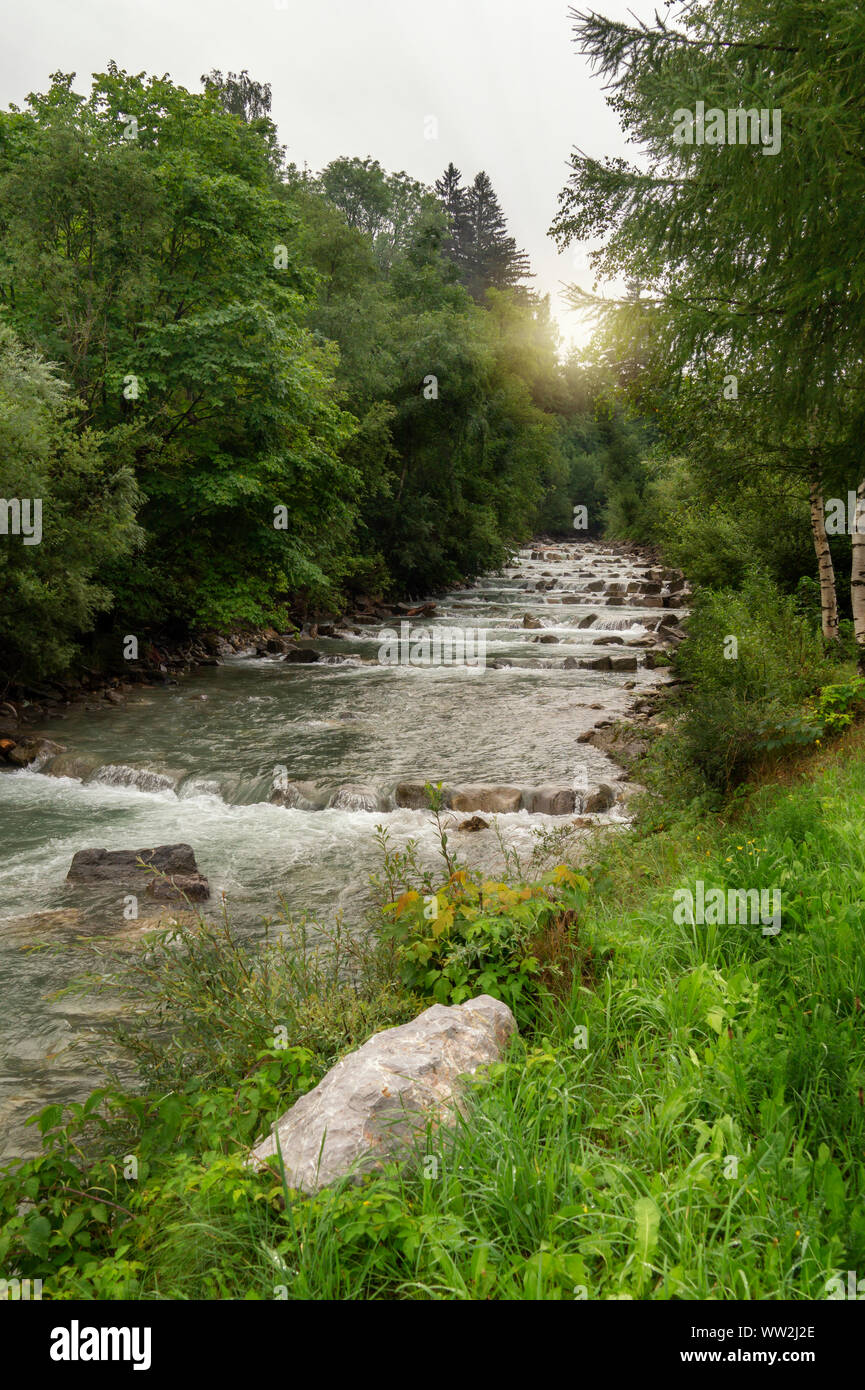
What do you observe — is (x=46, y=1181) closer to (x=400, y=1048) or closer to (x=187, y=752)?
(x=400, y=1048)

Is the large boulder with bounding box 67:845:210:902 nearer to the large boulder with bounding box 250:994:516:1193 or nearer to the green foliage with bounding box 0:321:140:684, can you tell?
the large boulder with bounding box 250:994:516:1193

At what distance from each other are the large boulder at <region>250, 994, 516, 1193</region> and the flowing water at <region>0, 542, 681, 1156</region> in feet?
7.22

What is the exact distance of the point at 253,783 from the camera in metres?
11.3

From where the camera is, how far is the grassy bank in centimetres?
237

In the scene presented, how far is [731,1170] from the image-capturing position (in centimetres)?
256

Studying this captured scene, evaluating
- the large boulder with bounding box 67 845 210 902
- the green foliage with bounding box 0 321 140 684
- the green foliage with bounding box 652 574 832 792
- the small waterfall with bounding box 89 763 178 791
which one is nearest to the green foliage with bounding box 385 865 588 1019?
the large boulder with bounding box 67 845 210 902

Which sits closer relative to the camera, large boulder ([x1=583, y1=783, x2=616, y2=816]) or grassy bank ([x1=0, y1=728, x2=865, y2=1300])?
grassy bank ([x1=0, y1=728, x2=865, y2=1300])

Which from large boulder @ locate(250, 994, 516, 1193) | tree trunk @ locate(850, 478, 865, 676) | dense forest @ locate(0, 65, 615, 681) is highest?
dense forest @ locate(0, 65, 615, 681)

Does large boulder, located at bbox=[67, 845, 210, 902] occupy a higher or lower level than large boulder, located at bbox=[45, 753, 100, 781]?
lower

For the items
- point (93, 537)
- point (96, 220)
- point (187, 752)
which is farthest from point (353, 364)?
point (187, 752)

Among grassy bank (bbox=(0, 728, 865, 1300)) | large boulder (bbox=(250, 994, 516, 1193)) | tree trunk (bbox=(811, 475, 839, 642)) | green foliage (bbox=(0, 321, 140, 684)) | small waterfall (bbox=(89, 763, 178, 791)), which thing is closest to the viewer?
grassy bank (bbox=(0, 728, 865, 1300))

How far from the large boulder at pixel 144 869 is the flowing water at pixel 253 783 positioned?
19cm

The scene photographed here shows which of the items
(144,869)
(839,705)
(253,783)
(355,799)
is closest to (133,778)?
(253,783)
